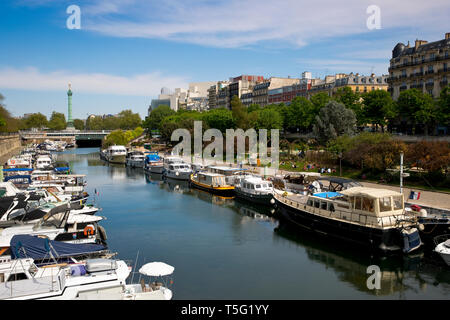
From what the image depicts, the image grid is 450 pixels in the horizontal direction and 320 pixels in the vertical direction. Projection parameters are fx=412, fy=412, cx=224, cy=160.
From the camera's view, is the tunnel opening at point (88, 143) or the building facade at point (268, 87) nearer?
the building facade at point (268, 87)

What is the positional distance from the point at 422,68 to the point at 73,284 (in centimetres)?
6767

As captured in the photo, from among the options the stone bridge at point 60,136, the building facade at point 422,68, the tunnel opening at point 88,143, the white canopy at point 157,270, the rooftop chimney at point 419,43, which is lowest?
the white canopy at point 157,270

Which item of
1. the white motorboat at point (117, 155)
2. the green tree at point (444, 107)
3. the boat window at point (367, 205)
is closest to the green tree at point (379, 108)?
the green tree at point (444, 107)

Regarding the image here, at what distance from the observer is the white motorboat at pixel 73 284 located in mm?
14773

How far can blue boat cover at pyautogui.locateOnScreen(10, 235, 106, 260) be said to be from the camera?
19750 mm

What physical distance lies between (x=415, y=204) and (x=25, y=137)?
13782 centimetres

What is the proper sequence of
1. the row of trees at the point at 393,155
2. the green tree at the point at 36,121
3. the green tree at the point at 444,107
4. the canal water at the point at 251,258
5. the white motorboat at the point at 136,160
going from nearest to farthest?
the canal water at the point at 251,258 → the row of trees at the point at 393,155 → the green tree at the point at 444,107 → the white motorboat at the point at 136,160 → the green tree at the point at 36,121

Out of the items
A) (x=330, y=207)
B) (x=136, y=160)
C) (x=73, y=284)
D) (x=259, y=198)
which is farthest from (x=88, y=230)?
(x=136, y=160)

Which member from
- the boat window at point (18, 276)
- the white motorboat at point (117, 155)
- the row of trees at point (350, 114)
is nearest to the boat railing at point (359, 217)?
the boat window at point (18, 276)

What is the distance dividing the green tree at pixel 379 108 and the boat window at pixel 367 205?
45.3 metres

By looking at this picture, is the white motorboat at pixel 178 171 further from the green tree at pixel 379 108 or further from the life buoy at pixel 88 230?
the life buoy at pixel 88 230

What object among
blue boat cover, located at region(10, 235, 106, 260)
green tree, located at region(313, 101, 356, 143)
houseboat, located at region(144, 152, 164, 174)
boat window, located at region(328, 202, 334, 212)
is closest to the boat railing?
boat window, located at region(328, 202, 334, 212)

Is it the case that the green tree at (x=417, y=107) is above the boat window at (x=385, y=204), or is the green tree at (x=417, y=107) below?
above

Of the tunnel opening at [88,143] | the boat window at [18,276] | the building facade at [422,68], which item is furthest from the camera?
the tunnel opening at [88,143]
